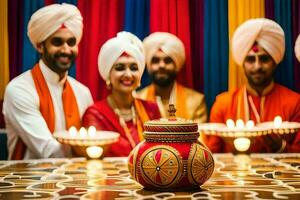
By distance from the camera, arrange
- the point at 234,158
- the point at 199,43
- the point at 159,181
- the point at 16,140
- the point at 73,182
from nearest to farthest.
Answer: the point at 159,181, the point at 73,182, the point at 234,158, the point at 16,140, the point at 199,43

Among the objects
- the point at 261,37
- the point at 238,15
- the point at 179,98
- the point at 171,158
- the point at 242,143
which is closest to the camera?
the point at 171,158

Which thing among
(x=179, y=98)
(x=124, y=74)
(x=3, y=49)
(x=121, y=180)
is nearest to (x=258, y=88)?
(x=179, y=98)

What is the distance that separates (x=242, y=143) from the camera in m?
3.13

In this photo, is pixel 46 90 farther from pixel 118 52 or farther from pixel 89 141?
pixel 89 141

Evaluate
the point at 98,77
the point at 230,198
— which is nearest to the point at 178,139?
the point at 230,198

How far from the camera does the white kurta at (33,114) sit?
3.67 m

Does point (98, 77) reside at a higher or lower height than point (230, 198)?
higher

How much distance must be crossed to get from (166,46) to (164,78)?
0.84 ft

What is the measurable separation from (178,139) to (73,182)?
1.65 ft

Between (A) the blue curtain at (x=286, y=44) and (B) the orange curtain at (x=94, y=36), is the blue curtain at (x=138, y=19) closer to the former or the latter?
(B) the orange curtain at (x=94, y=36)

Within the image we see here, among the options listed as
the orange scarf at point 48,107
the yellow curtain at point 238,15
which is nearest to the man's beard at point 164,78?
the yellow curtain at point 238,15

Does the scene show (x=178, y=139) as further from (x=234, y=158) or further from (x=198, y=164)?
(x=234, y=158)

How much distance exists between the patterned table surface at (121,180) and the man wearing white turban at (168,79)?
4.45ft

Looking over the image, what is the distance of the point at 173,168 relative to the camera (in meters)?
1.87
